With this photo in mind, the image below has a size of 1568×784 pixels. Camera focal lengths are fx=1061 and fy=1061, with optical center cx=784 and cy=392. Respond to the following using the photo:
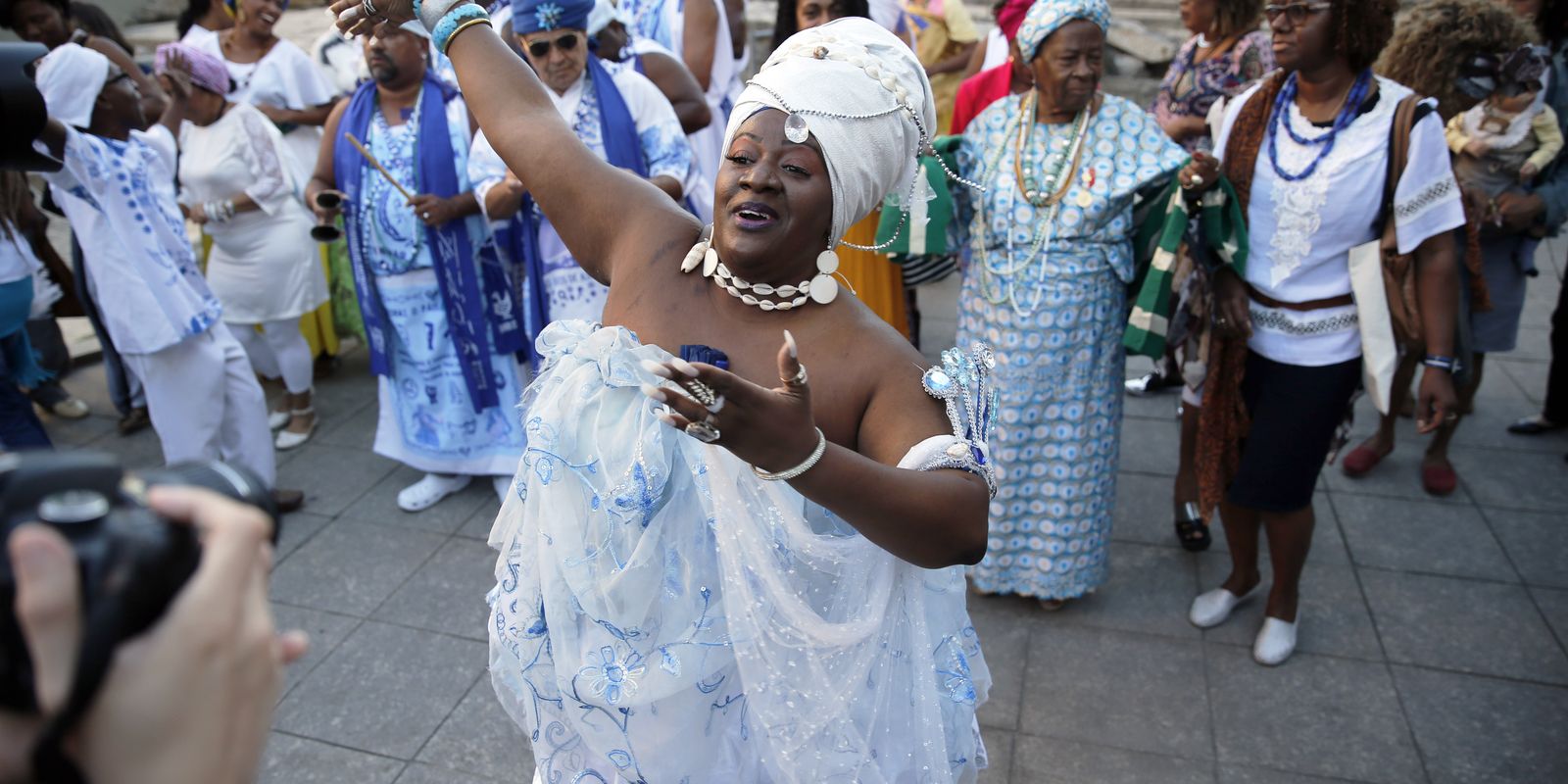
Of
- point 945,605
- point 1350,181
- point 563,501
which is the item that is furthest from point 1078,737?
point 563,501

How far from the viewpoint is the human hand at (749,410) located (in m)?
1.29

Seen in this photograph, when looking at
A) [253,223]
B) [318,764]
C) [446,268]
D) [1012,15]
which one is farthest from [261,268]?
[1012,15]

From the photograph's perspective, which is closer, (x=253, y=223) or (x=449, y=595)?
(x=449, y=595)

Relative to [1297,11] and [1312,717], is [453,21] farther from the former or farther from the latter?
[1312,717]

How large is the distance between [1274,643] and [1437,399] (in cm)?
96

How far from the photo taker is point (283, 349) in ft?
17.3

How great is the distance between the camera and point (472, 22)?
2127 mm

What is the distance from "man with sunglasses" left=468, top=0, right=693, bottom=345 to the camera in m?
3.96

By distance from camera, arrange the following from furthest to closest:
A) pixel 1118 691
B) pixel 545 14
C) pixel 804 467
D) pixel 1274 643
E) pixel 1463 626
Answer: pixel 545 14, pixel 1463 626, pixel 1274 643, pixel 1118 691, pixel 804 467

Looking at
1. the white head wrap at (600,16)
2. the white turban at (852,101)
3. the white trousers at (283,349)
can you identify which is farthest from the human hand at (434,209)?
the white turban at (852,101)

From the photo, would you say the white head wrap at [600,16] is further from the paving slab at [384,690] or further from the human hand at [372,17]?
the paving slab at [384,690]

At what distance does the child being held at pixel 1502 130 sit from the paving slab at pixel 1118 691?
7.40 ft

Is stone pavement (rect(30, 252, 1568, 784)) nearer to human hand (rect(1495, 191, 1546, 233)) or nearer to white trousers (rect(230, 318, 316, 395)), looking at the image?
white trousers (rect(230, 318, 316, 395))

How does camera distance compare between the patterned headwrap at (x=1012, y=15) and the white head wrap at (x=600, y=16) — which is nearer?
the patterned headwrap at (x=1012, y=15)
